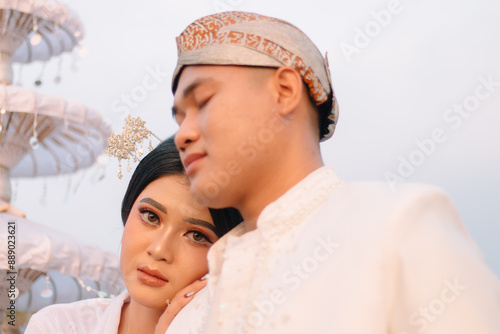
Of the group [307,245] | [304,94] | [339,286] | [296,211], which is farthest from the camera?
[304,94]

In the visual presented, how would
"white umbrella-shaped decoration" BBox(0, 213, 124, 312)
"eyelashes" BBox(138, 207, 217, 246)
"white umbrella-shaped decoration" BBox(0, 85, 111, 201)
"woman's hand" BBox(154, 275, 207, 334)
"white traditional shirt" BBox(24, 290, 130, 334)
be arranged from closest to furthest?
"woman's hand" BBox(154, 275, 207, 334) → "eyelashes" BBox(138, 207, 217, 246) → "white traditional shirt" BBox(24, 290, 130, 334) → "white umbrella-shaped decoration" BBox(0, 213, 124, 312) → "white umbrella-shaped decoration" BBox(0, 85, 111, 201)

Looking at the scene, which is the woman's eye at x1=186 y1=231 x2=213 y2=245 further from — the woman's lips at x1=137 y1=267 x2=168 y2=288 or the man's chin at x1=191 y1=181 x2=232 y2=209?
Answer: the man's chin at x1=191 y1=181 x2=232 y2=209

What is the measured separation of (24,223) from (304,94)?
7.21m

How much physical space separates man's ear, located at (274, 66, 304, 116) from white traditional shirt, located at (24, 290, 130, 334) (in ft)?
5.65

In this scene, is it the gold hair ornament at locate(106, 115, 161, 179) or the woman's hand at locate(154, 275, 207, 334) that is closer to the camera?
the woman's hand at locate(154, 275, 207, 334)

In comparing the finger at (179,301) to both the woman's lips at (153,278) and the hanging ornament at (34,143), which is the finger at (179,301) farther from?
the hanging ornament at (34,143)

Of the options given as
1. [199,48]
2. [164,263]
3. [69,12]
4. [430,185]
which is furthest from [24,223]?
[430,185]

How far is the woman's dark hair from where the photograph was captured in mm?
2465

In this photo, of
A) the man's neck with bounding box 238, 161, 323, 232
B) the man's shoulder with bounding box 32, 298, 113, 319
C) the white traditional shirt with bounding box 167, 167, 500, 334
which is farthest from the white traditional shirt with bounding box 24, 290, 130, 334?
the man's neck with bounding box 238, 161, 323, 232

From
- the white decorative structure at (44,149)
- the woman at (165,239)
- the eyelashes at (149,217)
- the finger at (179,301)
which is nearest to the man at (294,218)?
the finger at (179,301)

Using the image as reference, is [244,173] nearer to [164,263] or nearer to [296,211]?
[296,211]

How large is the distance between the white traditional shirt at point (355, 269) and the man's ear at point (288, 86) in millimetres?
239

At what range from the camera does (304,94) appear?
1.80 m

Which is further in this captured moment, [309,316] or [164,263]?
[164,263]
